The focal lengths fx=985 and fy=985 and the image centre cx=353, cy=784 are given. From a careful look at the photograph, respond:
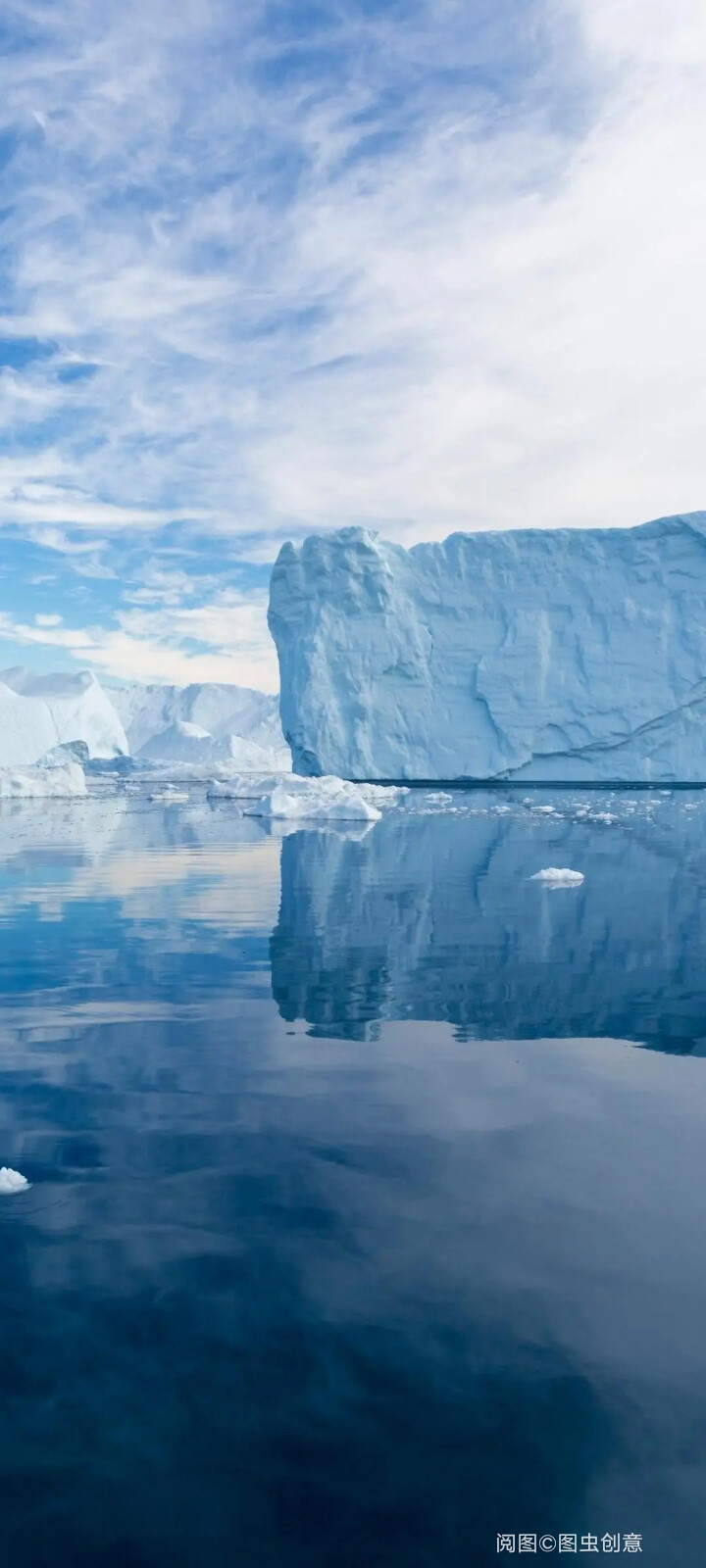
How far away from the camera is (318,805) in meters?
25.8

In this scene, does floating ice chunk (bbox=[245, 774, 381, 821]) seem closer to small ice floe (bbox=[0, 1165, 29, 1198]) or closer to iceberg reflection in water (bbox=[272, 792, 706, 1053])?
iceberg reflection in water (bbox=[272, 792, 706, 1053])

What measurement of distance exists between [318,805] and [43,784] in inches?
540

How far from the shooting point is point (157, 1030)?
A: 16.7 ft

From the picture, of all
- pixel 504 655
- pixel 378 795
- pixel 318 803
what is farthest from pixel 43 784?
pixel 504 655

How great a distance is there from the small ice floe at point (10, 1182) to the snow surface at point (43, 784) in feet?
107

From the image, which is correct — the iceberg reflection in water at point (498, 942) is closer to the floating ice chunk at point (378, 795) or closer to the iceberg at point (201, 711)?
the floating ice chunk at point (378, 795)

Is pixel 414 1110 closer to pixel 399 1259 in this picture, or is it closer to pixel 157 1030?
pixel 399 1259

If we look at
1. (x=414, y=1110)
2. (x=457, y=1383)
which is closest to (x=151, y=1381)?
(x=457, y=1383)

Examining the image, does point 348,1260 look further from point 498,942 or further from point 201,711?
point 201,711

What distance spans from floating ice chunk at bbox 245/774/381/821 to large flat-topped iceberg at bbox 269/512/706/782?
8.72 meters

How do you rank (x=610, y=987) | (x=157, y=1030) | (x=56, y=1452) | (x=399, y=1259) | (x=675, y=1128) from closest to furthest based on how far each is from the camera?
(x=56, y=1452) → (x=399, y=1259) → (x=675, y=1128) → (x=157, y=1030) → (x=610, y=987)

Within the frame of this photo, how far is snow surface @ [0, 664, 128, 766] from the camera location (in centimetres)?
6675

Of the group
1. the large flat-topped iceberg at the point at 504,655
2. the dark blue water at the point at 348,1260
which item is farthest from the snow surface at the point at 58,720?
the dark blue water at the point at 348,1260

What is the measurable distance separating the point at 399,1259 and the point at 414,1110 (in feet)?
3.91
